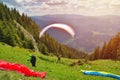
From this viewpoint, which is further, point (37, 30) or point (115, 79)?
point (37, 30)

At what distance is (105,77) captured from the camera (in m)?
43.5

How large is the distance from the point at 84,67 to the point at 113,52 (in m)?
62.5

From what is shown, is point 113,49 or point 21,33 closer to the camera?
point 113,49

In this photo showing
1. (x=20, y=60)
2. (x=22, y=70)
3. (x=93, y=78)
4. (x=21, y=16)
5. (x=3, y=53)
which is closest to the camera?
(x=22, y=70)

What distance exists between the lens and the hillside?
10644 centimetres

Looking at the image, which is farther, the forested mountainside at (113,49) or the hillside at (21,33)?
the forested mountainside at (113,49)

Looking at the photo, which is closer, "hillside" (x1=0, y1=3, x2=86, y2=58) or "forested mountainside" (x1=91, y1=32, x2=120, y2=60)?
"hillside" (x1=0, y1=3, x2=86, y2=58)

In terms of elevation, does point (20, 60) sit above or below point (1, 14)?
below

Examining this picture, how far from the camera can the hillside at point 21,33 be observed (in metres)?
106

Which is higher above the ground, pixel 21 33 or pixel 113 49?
pixel 21 33

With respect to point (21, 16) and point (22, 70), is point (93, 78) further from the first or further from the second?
point (21, 16)

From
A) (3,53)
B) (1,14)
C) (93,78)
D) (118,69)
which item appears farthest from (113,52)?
(93,78)

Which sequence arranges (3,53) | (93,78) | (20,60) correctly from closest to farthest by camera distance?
1. (93,78)
2. (20,60)
3. (3,53)

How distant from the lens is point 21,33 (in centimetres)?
13438
